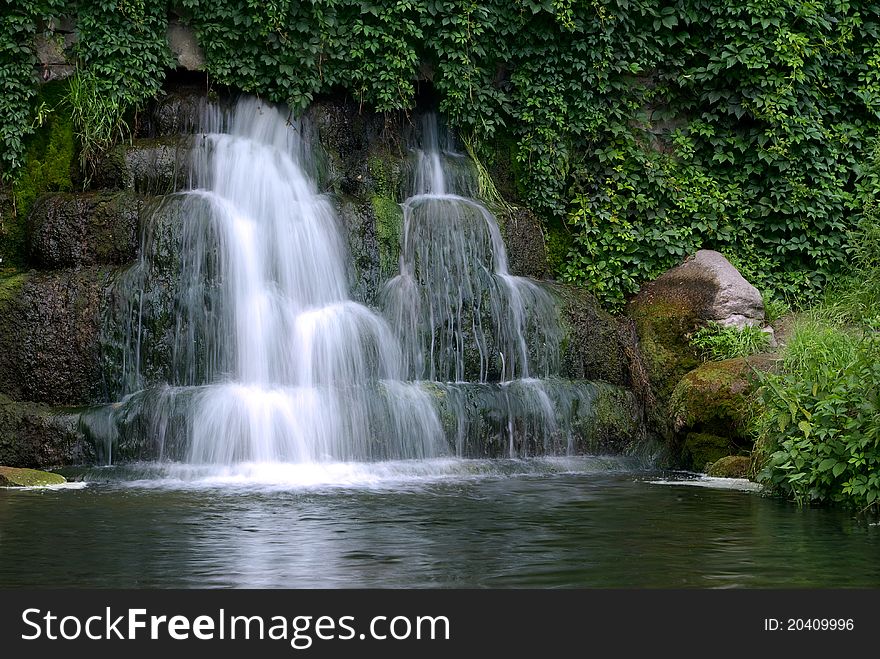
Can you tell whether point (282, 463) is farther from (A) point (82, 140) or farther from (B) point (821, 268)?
(B) point (821, 268)

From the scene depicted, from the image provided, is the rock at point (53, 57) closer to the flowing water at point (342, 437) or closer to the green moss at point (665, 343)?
the flowing water at point (342, 437)

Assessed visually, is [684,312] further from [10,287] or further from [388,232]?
[10,287]

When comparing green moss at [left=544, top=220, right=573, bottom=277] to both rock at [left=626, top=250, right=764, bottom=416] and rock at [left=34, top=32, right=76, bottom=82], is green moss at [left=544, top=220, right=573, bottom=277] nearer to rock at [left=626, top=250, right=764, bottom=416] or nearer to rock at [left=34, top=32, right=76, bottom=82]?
rock at [left=626, top=250, right=764, bottom=416]

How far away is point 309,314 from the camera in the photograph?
1157cm

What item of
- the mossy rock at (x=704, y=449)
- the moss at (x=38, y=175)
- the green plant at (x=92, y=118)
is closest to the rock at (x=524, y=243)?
the mossy rock at (x=704, y=449)

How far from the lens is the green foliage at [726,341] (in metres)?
12.1

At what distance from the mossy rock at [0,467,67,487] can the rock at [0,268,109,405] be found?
4.95ft

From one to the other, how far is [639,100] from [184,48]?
600 centimetres

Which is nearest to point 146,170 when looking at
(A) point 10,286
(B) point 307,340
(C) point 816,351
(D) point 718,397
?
(A) point 10,286

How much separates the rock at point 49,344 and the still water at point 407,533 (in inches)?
55.9

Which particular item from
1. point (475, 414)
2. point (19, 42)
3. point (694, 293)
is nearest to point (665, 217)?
point (694, 293)

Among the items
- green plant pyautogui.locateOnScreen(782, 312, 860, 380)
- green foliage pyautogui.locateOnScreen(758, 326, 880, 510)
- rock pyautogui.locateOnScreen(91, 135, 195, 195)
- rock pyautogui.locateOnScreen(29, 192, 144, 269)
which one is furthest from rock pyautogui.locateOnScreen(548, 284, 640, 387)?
rock pyautogui.locateOnScreen(29, 192, 144, 269)

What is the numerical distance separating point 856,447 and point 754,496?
1.26 meters

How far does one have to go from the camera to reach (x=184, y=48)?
531 inches
